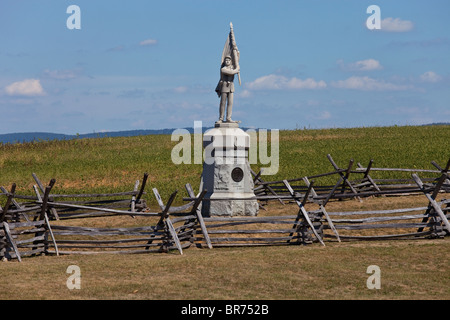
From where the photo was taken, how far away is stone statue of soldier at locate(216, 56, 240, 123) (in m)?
22.0

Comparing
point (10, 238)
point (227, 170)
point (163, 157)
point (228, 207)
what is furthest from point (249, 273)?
point (163, 157)

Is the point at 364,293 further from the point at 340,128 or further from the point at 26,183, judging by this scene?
the point at 340,128

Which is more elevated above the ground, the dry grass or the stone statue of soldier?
the stone statue of soldier

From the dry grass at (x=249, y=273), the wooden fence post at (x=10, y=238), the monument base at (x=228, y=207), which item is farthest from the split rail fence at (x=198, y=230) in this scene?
the monument base at (x=228, y=207)

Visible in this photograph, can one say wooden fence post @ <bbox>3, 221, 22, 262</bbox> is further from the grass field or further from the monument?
the monument

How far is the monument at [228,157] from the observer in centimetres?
2178

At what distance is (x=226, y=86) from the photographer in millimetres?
22203

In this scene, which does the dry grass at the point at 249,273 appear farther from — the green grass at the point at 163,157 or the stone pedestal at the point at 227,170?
the green grass at the point at 163,157

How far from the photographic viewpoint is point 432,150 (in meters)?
40.2

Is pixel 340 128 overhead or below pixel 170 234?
overhead

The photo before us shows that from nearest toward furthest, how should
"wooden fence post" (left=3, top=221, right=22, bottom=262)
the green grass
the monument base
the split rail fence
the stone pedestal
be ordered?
1. "wooden fence post" (left=3, top=221, right=22, bottom=262)
2. the split rail fence
3. the stone pedestal
4. the monument base
5. the green grass

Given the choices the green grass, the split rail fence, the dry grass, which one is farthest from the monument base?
the green grass
